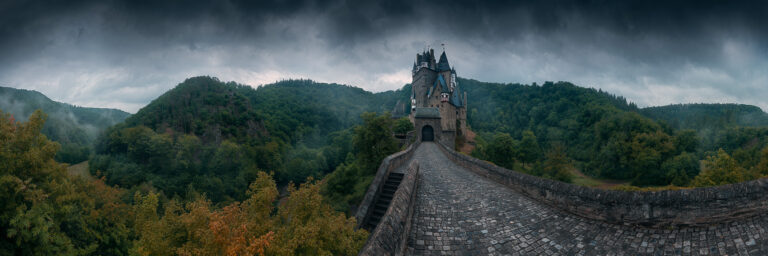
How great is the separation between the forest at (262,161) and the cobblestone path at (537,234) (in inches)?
70.5

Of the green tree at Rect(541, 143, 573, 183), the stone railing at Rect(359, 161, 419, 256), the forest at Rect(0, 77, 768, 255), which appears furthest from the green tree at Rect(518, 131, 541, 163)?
the stone railing at Rect(359, 161, 419, 256)

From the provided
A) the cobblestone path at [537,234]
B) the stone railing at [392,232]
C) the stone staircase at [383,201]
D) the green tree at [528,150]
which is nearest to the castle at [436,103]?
the green tree at [528,150]

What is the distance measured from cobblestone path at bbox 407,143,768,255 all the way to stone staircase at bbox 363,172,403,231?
1617 mm

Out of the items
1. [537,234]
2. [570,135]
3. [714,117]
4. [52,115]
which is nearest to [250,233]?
[537,234]

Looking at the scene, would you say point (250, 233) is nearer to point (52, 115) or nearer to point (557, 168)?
point (557, 168)

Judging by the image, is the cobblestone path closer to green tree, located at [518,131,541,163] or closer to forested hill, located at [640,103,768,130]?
green tree, located at [518,131,541,163]

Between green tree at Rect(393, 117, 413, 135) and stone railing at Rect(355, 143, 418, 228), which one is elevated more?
green tree at Rect(393, 117, 413, 135)

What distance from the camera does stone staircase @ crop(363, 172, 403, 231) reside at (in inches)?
326

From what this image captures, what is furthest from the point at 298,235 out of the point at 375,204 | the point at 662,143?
the point at 662,143

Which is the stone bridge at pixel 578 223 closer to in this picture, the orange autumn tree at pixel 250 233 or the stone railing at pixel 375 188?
the orange autumn tree at pixel 250 233

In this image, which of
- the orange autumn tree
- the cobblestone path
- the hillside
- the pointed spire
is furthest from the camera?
the pointed spire

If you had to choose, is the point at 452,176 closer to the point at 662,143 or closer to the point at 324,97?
the point at 662,143

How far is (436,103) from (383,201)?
33826 mm

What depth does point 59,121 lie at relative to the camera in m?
50.4
